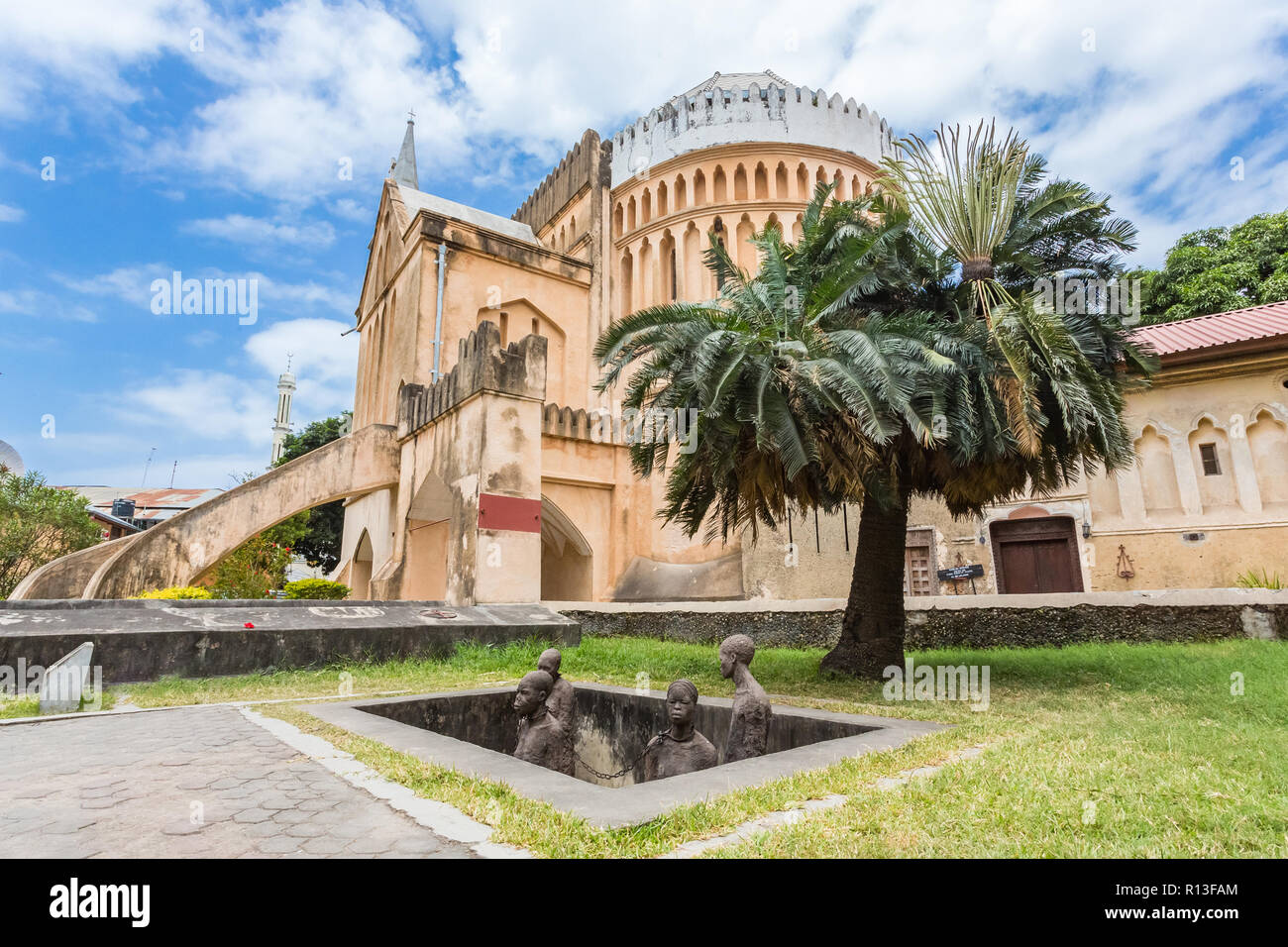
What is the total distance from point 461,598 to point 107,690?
605 centimetres

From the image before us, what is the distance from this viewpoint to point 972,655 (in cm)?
1038

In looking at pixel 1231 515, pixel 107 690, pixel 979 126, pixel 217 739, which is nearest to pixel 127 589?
pixel 107 690

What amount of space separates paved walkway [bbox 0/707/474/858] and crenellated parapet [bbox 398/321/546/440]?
376 inches

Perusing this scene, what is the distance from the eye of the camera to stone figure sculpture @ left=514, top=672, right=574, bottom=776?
548cm

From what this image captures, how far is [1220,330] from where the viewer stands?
15.8 m

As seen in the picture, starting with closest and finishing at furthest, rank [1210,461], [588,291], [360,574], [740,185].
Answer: [1210,461], [740,185], [360,574], [588,291]

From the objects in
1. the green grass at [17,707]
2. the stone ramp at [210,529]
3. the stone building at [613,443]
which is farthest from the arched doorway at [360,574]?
the green grass at [17,707]

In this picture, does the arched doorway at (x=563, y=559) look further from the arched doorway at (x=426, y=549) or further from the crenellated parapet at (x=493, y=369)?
the crenellated parapet at (x=493, y=369)

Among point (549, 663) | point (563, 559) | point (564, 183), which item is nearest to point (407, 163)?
point (564, 183)

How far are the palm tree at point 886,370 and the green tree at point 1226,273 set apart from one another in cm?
1495

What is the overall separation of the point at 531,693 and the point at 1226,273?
82.3ft

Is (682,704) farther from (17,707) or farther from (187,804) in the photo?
(17,707)

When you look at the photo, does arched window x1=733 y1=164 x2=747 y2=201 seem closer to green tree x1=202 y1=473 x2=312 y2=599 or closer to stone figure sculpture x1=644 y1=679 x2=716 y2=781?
green tree x1=202 y1=473 x2=312 y2=599
